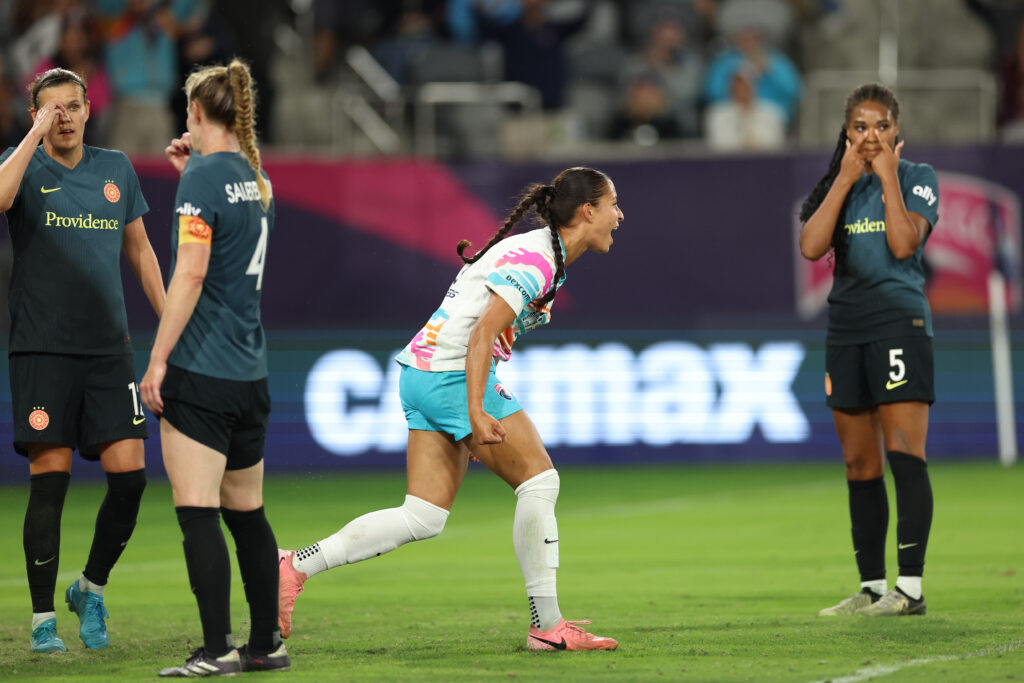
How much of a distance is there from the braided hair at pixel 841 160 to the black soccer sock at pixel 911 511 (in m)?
1.01

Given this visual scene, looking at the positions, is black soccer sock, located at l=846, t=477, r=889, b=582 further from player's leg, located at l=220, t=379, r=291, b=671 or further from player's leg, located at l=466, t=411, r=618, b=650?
player's leg, located at l=220, t=379, r=291, b=671

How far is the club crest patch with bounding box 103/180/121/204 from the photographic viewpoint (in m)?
6.72

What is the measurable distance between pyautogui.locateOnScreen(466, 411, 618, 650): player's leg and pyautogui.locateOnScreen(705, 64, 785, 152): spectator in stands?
1144 cm

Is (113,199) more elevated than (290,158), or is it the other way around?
(290,158)

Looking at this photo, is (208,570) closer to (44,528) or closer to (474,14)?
(44,528)

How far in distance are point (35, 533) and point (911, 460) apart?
398cm

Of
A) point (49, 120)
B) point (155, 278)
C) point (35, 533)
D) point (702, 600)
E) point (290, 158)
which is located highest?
point (290, 158)

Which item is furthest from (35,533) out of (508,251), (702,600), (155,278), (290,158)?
(290,158)

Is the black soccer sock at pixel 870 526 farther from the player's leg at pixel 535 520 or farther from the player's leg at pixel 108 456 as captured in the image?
the player's leg at pixel 108 456

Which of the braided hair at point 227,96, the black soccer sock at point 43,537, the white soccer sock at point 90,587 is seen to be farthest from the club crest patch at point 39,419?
the braided hair at point 227,96

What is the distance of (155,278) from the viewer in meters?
6.79

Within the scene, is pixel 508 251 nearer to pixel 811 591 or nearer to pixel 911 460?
pixel 911 460

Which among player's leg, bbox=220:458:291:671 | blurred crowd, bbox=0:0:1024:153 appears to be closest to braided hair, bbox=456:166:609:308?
player's leg, bbox=220:458:291:671

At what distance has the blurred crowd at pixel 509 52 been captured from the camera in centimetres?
1723
